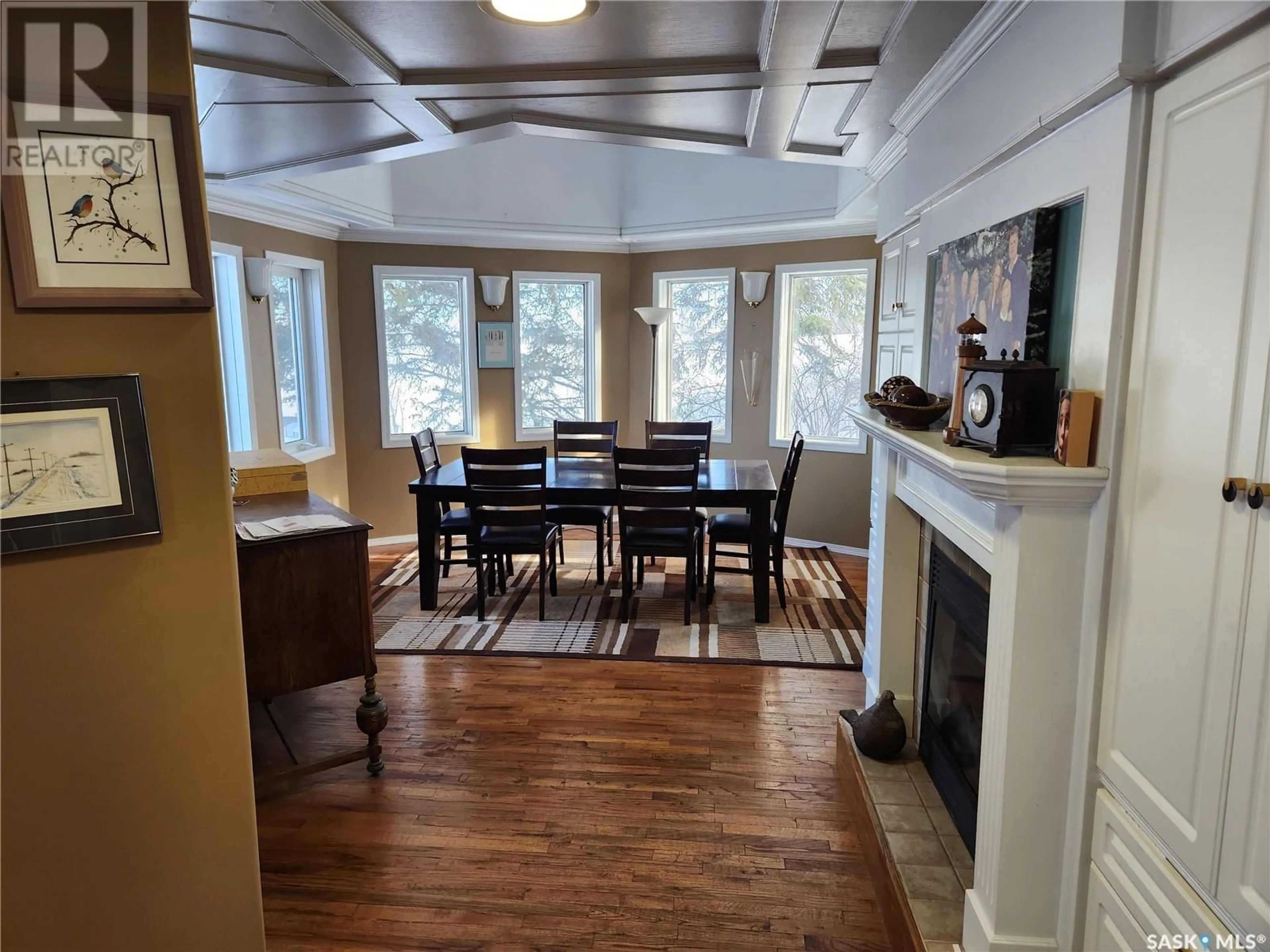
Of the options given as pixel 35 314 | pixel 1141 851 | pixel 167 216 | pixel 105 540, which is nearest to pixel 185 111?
pixel 167 216

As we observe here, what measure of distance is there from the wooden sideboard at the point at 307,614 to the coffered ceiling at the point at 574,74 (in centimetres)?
146

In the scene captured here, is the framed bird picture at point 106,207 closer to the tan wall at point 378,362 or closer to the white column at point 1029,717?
the white column at point 1029,717

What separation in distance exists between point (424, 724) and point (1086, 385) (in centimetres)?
275

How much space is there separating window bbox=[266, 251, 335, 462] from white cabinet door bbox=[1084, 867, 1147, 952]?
16.4ft

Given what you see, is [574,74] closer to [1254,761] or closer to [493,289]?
[1254,761]

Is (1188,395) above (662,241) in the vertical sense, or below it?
below

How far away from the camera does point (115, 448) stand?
4.84 feet

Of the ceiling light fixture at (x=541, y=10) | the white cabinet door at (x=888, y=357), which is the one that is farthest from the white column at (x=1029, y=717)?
the ceiling light fixture at (x=541, y=10)

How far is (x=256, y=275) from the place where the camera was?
4.57 meters

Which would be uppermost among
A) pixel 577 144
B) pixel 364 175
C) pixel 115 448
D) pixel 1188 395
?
pixel 577 144

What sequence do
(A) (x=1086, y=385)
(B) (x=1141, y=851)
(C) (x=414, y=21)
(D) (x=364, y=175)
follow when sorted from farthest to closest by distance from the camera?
1. (D) (x=364, y=175)
2. (C) (x=414, y=21)
3. (A) (x=1086, y=385)
4. (B) (x=1141, y=851)

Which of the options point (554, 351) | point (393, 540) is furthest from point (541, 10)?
point (393, 540)

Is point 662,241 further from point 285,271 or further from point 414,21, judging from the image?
point 414,21

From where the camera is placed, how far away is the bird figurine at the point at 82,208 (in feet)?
4.63
